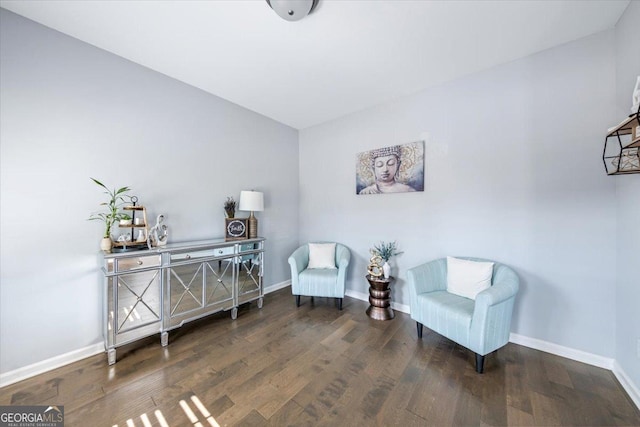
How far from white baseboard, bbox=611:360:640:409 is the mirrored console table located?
126 inches

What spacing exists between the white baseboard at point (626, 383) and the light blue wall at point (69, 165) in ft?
12.5

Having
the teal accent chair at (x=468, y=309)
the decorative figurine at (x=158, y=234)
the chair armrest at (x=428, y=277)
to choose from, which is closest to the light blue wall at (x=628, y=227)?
the teal accent chair at (x=468, y=309)

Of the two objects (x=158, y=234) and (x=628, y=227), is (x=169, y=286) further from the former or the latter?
(x=628, y=227)

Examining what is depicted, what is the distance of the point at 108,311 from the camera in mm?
1808

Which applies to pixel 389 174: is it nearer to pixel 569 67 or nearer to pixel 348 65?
pixel 348 65

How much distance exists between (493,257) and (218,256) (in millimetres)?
2859

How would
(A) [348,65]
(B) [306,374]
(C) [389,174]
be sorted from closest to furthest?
(B) [306,374] → (A) [348,65] → (C) [389,174]

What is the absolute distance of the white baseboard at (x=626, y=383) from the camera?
145 cm

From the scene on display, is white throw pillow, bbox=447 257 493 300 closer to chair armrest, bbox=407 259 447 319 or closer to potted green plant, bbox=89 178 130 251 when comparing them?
chair armrest, bbox=407 259 447 319

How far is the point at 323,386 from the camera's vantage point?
1607 millimetres

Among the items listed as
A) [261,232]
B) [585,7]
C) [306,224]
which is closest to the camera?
[585,7]

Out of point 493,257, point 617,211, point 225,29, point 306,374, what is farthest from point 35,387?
point 617,211

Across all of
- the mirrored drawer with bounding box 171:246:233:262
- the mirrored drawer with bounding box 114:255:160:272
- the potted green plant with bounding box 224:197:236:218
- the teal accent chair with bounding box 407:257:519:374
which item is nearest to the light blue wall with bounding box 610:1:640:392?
the teal accent chair with bounding box 407:257:519:374

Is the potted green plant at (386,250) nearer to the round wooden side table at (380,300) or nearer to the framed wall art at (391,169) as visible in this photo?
the round wooden side table at (380,300)
